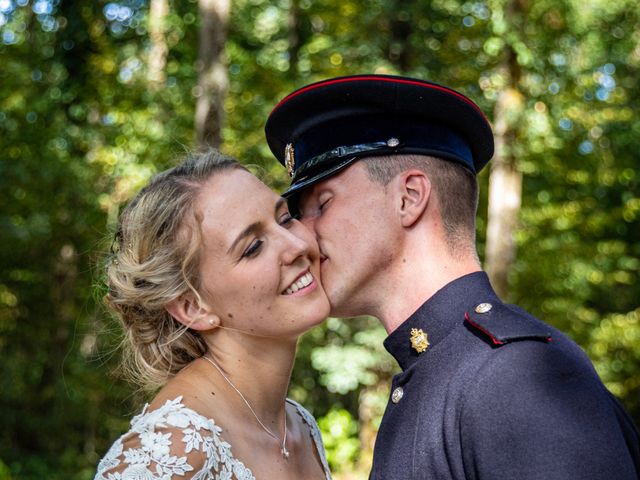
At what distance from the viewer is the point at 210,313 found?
2.88 metres

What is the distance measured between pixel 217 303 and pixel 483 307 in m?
0.98

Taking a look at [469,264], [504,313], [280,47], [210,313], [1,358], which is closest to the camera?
[504,313]

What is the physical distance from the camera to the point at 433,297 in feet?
7.81

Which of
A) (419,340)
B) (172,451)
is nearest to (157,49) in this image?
(172,451)

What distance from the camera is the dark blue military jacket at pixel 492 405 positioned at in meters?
1.80

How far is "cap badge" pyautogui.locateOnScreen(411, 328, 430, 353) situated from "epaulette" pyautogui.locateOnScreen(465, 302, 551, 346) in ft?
0.48

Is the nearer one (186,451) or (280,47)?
(186,451)

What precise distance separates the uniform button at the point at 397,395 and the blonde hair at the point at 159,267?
0.83 meters

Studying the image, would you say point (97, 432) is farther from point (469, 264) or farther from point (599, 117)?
point (469, 264)

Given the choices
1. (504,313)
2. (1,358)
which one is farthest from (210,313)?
(1,358)

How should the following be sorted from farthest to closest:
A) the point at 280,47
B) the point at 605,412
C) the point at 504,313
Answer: the point at 280,47, the point at 504,313, the point at 605,412

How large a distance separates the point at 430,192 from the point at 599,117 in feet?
38.3

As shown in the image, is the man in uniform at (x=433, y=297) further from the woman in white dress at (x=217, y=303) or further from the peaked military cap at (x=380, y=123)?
the woman in white dress at (x=217, y=303)

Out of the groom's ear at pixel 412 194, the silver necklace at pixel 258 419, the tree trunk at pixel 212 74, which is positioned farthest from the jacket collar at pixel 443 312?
the tree trunk at pixel 212 74
